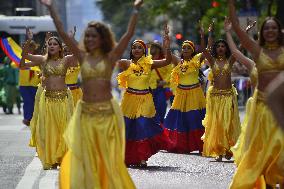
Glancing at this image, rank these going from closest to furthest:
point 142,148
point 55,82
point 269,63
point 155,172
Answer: point 269,63 → point 55,82 → point 155,172 → point 142,148

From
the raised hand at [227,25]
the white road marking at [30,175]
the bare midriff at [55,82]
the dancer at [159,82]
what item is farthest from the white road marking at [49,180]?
the dancer at [159,82]

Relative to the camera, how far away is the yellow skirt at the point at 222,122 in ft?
51.1

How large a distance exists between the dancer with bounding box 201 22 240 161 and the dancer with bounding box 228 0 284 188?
517 centimetres

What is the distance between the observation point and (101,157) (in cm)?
956

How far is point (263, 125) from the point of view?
10.0 meters

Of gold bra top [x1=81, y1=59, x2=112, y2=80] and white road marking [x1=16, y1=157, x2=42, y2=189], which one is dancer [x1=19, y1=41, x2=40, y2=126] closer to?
white road marking [x1=16, y1=157, x2=42, y2=189]

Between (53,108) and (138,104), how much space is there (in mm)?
1698

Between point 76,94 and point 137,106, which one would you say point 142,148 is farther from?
point 76,94

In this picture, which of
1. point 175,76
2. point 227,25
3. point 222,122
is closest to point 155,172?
point 222,122

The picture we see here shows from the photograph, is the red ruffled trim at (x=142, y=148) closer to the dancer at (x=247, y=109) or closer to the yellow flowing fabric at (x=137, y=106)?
the yellow flowing fabric at (x=137, y=106)

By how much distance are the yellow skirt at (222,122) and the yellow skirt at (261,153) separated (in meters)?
5.44

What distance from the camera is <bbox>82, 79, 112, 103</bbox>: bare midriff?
969cm

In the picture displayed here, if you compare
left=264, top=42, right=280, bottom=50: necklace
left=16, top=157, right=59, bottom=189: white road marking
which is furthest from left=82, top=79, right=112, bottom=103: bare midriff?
left=16, top=157, right=59, bottom=189: white road marking

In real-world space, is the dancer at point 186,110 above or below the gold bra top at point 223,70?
below
